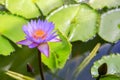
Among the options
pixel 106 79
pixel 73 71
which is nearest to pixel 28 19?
pixel 73 71

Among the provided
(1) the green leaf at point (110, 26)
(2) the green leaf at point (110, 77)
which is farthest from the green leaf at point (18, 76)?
(1) the green leaf at point (110, 26)

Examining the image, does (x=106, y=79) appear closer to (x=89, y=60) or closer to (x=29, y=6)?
(x=89, y=60)

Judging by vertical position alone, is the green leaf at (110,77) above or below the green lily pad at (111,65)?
below

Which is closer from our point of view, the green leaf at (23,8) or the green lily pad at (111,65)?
the green lily pad at (111,65)

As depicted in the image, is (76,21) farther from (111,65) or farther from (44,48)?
(44,48)

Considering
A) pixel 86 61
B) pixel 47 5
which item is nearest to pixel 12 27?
pixel 47 5

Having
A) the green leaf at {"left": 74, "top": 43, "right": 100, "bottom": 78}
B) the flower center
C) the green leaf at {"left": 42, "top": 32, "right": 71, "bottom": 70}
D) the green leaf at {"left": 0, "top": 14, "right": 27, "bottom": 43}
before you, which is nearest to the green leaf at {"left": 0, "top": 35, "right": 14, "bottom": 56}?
the green leaf at {"left": 0, "top": 14, "right": 27, "bottom": 43}

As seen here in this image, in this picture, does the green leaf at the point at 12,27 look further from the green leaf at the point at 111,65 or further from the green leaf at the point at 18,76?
the green leaf at the point at 111,65
